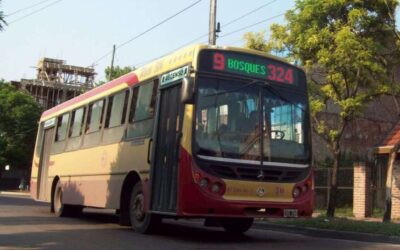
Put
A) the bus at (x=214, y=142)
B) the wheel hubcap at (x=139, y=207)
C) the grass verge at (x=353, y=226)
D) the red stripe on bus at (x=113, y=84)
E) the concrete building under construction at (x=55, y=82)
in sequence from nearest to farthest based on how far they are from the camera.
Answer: the bus at (x=214, y=142), the wheel hubcap at (x=139, y=207), the grass verge at (x=353, y=226), the red stripe on bus at (x=113, y=84), the concrete building under construction at (x=55, y=82)

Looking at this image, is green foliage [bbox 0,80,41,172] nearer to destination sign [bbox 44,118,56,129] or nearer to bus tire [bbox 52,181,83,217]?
destination sign [bbox 44,118,56,129]

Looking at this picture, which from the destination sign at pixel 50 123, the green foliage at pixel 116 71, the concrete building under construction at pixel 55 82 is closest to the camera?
the destination sign at pixel 50 123

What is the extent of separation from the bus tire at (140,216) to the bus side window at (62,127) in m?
6.15

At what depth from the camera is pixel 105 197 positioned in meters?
13.3

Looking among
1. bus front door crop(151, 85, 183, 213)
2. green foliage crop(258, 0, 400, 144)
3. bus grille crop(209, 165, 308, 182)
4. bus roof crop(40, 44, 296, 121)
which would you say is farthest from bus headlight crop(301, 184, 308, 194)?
green foliage crop(258, 0, 400, 144)

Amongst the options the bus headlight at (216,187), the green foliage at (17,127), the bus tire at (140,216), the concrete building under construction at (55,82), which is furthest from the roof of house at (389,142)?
the concrete building under construction at (55,82)

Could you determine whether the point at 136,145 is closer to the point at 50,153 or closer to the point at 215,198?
the point at 215,198

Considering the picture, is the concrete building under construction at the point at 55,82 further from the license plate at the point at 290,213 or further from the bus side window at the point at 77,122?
the license plate at the point at 290,213

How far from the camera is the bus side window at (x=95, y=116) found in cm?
1461

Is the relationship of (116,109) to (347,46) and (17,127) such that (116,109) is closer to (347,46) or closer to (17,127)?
→ (347,46)

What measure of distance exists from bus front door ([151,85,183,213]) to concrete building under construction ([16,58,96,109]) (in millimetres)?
71084

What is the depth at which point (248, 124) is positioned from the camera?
10281mm

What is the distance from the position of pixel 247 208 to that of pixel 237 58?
2774 mm

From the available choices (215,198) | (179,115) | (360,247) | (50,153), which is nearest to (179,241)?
(215,198)
